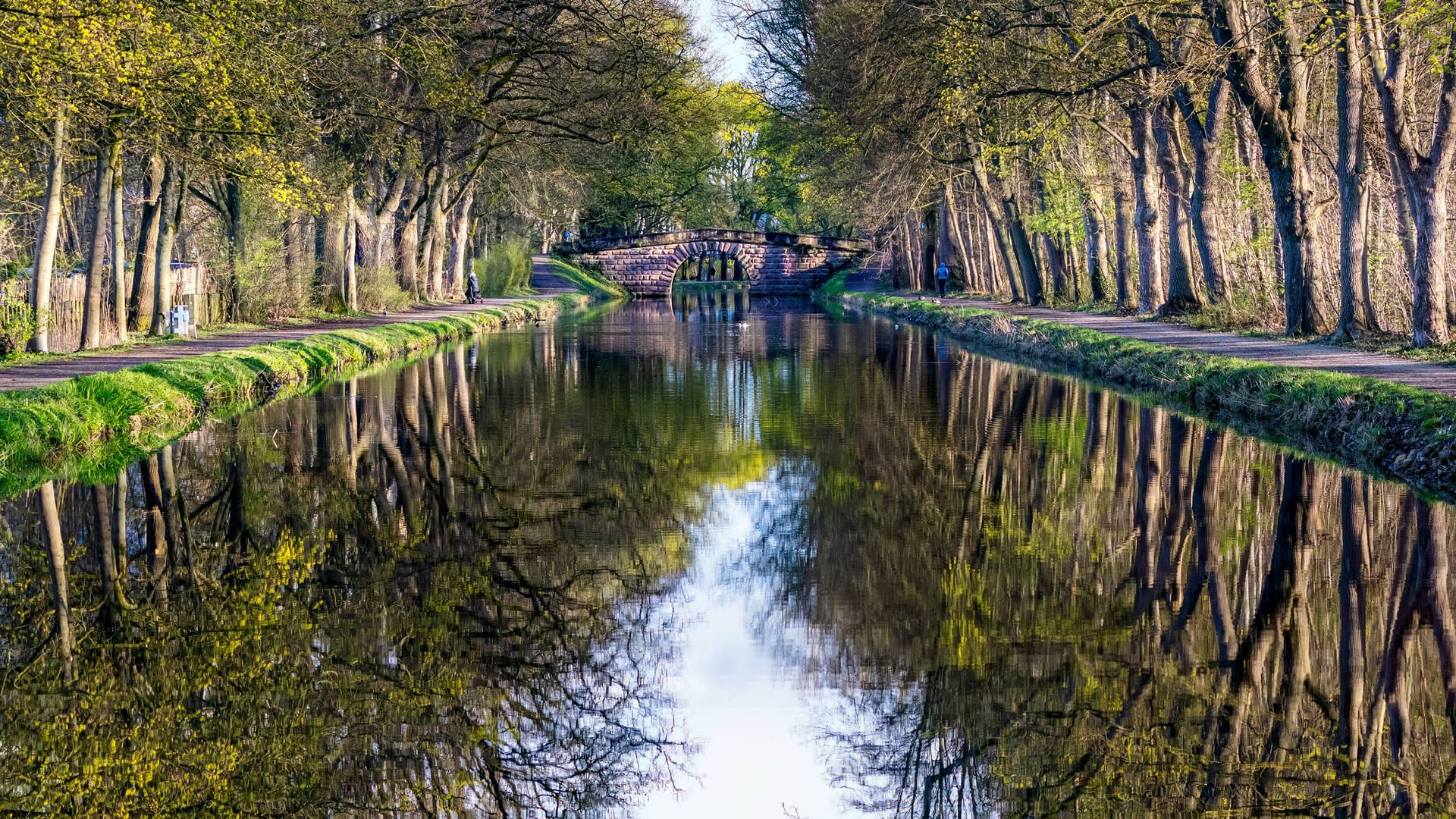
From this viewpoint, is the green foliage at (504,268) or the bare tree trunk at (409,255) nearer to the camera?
the bare tree trunk at (409,255)

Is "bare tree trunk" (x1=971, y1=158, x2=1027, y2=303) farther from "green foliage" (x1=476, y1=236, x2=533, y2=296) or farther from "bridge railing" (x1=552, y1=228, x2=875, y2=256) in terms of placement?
"bridge railing" (x1=552, y1=228, x2=875, y2=256)

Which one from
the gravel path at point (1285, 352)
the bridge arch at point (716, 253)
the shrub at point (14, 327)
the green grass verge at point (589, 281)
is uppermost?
the bridge arch at point (716, 253)

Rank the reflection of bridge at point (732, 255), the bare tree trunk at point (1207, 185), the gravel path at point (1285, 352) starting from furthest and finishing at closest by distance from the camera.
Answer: the reflection of bridge at point (732, 255)
the bare tree trunk at point (1207, 185)
the gravel path at point (1285, 352)

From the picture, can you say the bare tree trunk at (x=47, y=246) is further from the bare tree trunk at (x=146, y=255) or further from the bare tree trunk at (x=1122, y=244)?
the bare tree trunk at (x=1122, y=244)

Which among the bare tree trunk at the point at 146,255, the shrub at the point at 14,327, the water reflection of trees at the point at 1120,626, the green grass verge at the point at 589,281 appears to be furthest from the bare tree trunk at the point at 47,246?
the green grass verge at the point at 589,281

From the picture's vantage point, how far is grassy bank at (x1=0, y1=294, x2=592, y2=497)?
13.7 m

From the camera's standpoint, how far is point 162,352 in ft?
74.6

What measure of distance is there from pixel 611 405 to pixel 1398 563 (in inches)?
490

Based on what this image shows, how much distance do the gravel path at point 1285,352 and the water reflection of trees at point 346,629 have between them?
733 centimetres

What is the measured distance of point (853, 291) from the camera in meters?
70.8

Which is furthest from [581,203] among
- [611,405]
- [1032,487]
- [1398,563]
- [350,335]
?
[1398,563]

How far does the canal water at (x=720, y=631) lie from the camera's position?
19.8 feet

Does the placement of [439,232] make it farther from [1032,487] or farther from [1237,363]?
[1032,487]

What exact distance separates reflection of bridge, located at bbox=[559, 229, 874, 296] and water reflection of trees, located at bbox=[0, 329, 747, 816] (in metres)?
64.3
